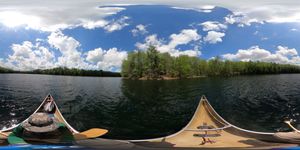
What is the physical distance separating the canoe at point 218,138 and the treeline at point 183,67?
4.41 m

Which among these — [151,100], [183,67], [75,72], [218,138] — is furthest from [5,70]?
[218,138]

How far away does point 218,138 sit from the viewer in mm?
→ 17297

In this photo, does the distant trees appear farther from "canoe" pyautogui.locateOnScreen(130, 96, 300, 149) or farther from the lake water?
"canoe" pyautogui.locateOnScreen(130, 96, 300, 149)

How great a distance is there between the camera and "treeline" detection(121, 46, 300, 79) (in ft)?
69.6

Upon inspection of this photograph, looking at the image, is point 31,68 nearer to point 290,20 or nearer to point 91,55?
point 91,55

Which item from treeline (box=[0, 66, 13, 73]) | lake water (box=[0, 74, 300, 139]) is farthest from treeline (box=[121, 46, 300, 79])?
treeline (box=[0, 66, 13, 73])

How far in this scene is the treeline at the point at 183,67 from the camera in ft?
69.6

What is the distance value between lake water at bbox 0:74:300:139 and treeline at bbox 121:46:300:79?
668 mm

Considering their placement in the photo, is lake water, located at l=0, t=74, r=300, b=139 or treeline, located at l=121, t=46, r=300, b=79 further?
lake water, located at l=0, t=74, r=300, b=139

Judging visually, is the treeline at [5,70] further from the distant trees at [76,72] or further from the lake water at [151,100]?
the distant trees at [76,72]

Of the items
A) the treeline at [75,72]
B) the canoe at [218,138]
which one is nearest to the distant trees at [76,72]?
the treeline at [75,72]

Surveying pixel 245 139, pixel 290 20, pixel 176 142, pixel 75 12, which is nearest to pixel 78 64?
pixel 75 12

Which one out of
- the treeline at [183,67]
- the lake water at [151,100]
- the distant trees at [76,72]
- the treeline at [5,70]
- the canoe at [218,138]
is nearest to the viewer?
the canoe at [218,138]

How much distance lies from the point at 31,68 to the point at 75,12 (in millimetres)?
4003
